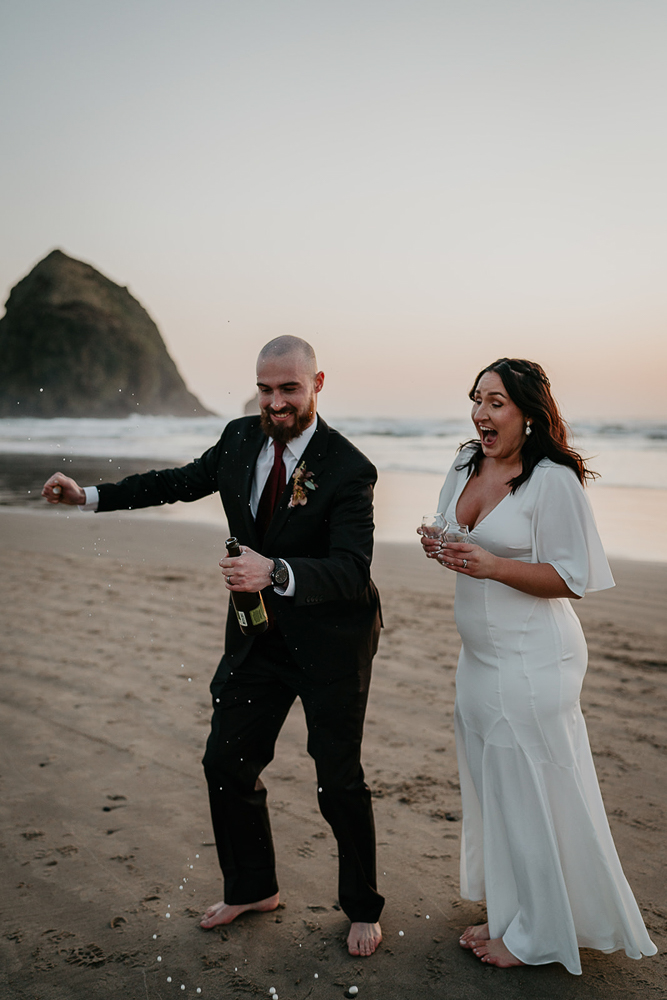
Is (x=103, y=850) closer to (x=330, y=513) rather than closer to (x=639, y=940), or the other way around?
(x=330, y=513)

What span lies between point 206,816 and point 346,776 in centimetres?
149

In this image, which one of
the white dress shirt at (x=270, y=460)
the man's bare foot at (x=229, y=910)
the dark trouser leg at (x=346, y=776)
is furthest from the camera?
the man's bare foot at (x=229, y=910)

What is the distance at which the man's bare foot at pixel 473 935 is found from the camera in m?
3.12

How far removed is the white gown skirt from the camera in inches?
113

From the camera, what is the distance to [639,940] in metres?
2.90

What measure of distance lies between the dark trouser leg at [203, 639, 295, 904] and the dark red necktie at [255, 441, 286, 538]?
0.50 meters

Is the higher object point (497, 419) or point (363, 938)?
point (497, 419)

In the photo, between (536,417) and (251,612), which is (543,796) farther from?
(536,417)

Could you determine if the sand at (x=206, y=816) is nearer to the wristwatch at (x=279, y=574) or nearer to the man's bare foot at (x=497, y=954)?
the man's bare foot at (x=497, y=954)

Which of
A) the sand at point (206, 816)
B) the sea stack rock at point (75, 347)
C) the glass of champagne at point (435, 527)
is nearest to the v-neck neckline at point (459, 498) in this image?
the glass of champagne at point (435, 527)

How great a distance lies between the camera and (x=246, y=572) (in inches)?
105

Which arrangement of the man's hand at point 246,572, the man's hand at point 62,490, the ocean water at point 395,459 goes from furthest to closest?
1. the ocean water at point 395,459
2. the man's hand at point 62,490
3. the man's hand at point 246,572

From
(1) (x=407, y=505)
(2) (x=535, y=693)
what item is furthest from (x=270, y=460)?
(1) (x=407, y=505)

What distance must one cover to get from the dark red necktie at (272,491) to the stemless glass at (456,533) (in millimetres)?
723
